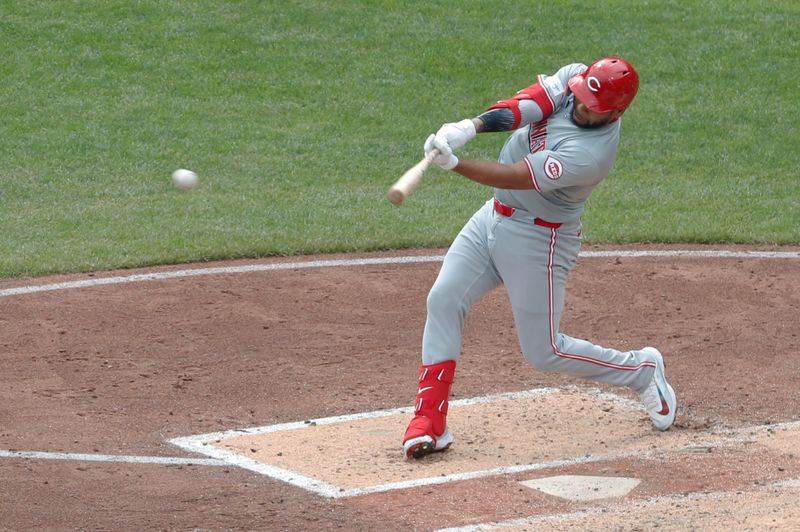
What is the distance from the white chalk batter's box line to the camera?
5.50 meters

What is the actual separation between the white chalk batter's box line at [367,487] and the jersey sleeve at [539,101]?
5.30 ft

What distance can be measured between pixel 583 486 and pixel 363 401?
1.68 m

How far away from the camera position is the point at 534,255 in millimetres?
5906

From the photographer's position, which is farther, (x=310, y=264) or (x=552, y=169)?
(x=310, y=264)

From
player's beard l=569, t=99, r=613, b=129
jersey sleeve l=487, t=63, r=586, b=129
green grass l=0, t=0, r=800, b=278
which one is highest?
jersey sleeve l=487, t=63, r=586, b=129

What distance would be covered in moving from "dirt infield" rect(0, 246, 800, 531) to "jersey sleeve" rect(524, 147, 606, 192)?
1.30 meters

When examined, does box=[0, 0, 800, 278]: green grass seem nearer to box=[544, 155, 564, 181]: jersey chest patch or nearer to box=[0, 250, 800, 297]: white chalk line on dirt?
box=[0, 250, 800, 297]: white chalk line on dirt

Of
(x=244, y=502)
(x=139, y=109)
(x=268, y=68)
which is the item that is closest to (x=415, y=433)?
(x=244, y=502)

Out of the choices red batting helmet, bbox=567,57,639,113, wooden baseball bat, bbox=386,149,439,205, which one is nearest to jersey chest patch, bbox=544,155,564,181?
red batting helmet, bbox=567,57,639,113

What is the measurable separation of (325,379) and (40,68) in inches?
345

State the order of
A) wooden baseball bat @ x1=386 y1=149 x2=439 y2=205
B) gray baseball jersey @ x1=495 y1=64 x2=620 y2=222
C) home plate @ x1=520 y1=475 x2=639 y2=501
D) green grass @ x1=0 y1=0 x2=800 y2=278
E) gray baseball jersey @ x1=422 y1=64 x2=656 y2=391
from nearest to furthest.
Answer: wooden baseball bat @ x1=386 y1=149 x2=439 y2=205
home plate @ x1=520 y1=475 x2=639 y2=501
gray baseball jersey @ x1=495 y1=64 x2=620 y2=222
gray baseball jersey @ x1=422 y1=64 x2=656 y2=391
green grass @ x1=0 y1=0 x2=800 y2=278

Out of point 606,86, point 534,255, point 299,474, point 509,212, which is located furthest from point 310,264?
point 606,86

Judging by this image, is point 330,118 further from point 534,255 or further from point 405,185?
point 405,185

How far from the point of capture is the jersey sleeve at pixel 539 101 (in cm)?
591
